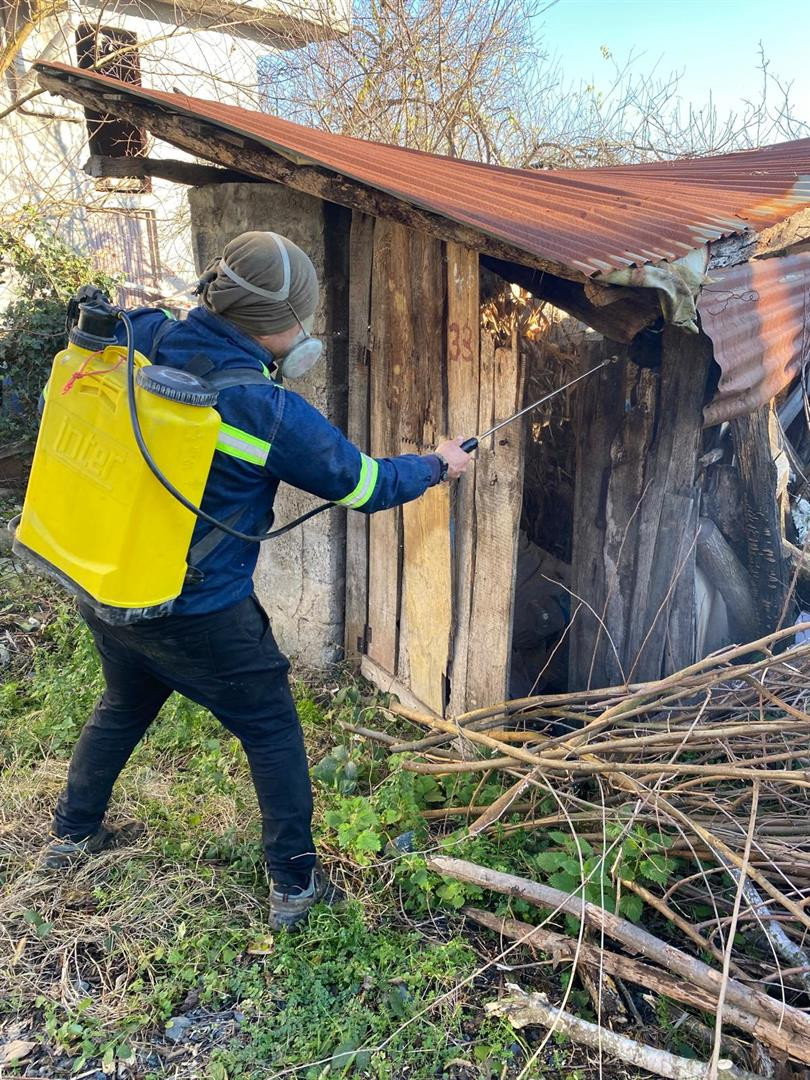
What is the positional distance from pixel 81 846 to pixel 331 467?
184 centimetres

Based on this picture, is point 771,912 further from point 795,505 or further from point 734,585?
point 795,505

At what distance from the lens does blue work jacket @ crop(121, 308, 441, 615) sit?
2.07 meters

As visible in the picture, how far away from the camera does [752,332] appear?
10.4 feet

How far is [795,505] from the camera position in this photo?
442 cm

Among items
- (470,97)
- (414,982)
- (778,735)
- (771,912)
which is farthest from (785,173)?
(470,97)

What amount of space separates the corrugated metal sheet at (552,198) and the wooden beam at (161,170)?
0.48m

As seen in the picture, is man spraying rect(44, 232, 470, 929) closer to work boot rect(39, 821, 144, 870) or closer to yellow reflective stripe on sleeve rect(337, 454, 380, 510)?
yellow reflective stripe on sleeve rect(337, 454, 380, 510)

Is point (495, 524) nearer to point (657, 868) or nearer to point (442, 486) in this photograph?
point (442, 486)

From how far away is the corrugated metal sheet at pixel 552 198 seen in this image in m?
2.23

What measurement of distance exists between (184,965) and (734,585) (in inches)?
116

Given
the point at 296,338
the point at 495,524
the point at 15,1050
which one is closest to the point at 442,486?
the point at 495,524

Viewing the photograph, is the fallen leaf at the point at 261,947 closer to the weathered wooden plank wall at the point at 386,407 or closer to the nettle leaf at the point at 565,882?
the nettle leaf at the point at 565,882

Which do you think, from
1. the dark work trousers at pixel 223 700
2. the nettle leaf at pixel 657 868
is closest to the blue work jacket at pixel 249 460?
the dark work trousers at pixel 223 700

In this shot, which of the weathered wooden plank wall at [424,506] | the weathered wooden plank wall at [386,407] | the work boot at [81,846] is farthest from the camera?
the weathered wooden plank wall at [386,407]
